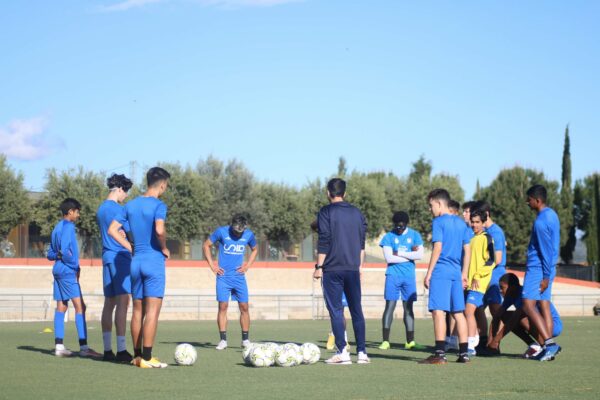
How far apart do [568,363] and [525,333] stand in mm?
1640

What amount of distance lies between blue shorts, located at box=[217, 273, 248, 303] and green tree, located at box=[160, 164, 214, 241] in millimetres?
47324

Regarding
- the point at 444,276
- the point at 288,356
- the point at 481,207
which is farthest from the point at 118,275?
the point at 481,207

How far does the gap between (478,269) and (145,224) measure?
16.1ft

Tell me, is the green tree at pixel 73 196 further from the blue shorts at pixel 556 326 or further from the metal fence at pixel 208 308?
the blue shorts at pixel 556 326

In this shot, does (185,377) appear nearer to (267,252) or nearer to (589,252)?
(267,252)

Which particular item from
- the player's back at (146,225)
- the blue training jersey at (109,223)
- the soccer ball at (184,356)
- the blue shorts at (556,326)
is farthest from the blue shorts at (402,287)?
the player's back at (146,225)

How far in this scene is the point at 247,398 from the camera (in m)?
7.24

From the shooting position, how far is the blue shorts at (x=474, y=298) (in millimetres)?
12305

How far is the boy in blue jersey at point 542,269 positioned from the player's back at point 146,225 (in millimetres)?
4568

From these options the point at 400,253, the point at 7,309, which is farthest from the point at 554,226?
the point at 7,309

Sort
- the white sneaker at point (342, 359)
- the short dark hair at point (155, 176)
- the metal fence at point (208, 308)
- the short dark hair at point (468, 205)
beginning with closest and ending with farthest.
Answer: the short dark hair at point (155, 176) → the white sneaker at point (342, 359) → the short dark hair at point (468, 205) → the metal fence at point (208, 308)

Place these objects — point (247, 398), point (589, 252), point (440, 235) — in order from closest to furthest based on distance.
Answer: point (247, 398) < point (440, 235) < point (589, 252)

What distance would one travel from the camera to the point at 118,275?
11133 mm

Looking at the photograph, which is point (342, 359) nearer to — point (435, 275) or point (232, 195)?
point (435, 275)
